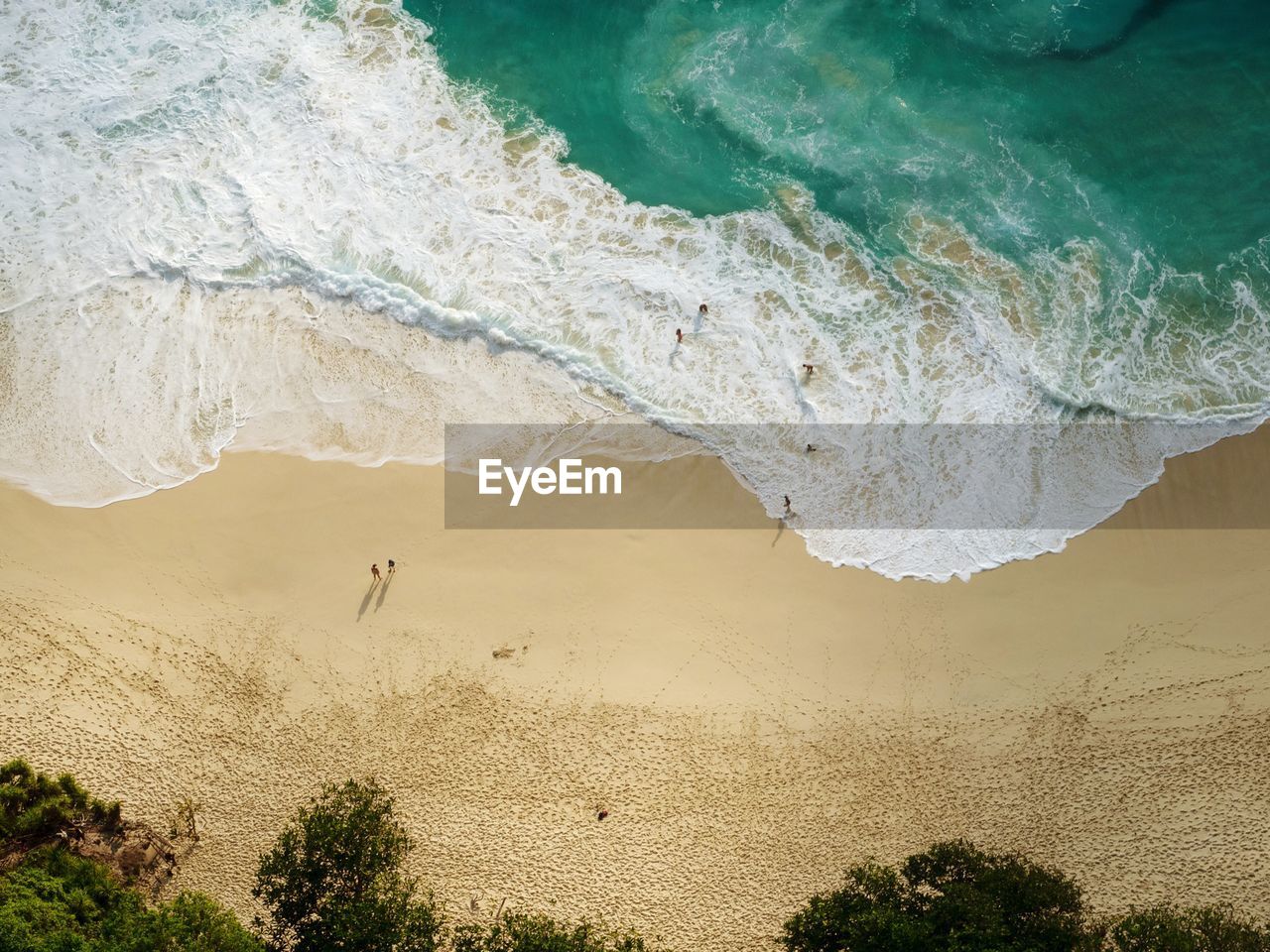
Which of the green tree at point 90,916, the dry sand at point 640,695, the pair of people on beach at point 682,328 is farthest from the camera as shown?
the pair of people on beach at point 682,328

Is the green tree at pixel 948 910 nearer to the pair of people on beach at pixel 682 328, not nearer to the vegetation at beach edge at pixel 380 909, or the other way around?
the vegetation at beach edge at pixel 380 909

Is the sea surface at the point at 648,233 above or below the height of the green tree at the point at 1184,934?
above

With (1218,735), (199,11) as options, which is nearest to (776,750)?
(1218,735)

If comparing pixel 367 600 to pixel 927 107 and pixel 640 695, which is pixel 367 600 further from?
pixel 927 107

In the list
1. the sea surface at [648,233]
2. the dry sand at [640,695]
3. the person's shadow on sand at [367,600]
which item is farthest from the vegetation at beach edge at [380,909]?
the sea surface at [648,233]

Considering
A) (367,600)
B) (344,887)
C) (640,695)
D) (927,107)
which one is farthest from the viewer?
(927,107)

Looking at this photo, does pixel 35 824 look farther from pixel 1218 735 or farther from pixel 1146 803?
pixel 1218 735

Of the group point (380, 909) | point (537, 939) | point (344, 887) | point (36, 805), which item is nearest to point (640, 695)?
point (537, 939)

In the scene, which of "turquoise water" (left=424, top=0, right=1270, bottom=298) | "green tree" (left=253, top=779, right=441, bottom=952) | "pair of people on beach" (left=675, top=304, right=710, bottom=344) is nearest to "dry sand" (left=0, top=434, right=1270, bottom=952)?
"green tree" (left=253, top=779, right=441, bottom=952)
